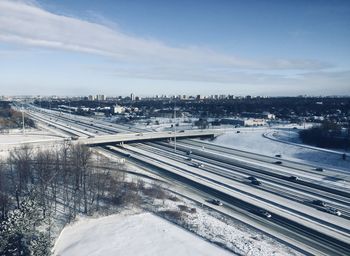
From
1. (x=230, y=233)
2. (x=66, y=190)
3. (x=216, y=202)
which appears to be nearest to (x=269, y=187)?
(x=216, y=202)

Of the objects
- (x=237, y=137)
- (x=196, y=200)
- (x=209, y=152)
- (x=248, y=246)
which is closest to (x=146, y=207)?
(x=196, y=200)

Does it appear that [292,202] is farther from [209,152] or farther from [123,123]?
[123,123]

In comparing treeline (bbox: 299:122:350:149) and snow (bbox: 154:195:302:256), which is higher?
treeline (bbox: 299:122:350:149)

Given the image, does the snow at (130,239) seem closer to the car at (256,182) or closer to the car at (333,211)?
the car at (333,211)

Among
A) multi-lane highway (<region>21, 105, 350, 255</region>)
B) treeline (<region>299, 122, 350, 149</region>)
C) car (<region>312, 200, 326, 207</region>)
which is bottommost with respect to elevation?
multi-lane highway (<region>21, 105, 350, 255</region>)

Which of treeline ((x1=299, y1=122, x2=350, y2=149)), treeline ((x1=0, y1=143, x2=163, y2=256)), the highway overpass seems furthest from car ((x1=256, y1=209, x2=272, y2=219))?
treeline ((x1=299, y1=122, x2=350, y2=149))

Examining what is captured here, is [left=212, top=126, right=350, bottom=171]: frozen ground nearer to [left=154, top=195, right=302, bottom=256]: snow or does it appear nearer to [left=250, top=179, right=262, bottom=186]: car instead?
[left=250, top=179, right=262, bottom=186]: car

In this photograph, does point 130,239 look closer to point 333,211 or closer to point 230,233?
point 230,233
